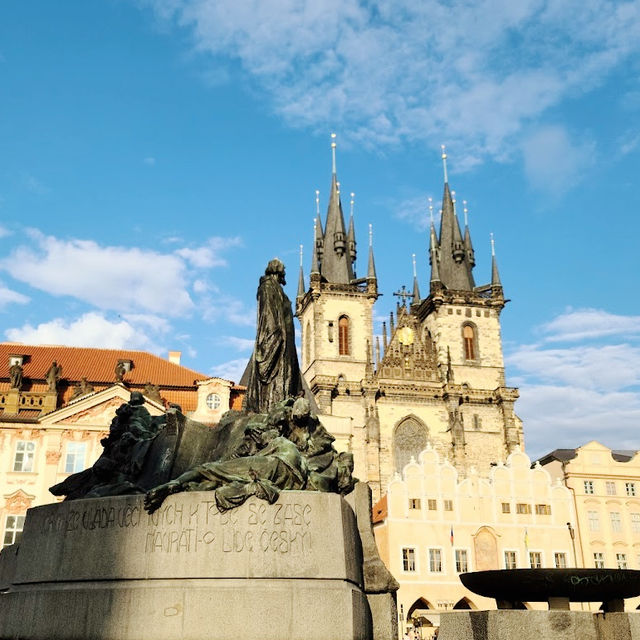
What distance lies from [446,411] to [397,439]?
13.6 ft

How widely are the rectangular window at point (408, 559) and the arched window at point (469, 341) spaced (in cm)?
2365

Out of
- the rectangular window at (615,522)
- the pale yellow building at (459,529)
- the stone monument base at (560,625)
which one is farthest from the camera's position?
the rectangular window at (615,522)

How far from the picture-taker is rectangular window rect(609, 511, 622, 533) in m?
37.4

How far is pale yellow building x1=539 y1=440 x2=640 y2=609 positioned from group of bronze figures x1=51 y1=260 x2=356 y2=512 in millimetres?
31349

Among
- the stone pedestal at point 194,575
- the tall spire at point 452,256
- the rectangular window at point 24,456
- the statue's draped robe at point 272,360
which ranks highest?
the tall spire at point 452,256

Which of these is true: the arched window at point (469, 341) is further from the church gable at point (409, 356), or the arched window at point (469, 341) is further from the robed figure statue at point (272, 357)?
the robed figure statue at point (272, 357)

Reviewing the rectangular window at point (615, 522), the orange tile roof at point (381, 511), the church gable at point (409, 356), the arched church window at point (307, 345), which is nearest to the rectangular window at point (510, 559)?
the orange tile roof at point (381, 511)

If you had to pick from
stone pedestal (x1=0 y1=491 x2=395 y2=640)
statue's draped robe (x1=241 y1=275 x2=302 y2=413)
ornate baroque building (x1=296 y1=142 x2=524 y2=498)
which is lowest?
stone pedestal (x1=0 y1=491 x2=395 y2=640)

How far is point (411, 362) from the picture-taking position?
54.2 m

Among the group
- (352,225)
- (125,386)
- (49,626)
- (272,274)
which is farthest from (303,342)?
(49,626)

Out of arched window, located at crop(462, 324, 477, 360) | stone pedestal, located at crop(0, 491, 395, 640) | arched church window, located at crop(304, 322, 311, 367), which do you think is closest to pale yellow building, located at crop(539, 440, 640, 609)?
arched window, located at crop(462, 324, 477, 360)

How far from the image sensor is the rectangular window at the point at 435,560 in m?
33.1

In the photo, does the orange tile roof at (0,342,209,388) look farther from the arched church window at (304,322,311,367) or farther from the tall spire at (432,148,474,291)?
the tall spire at (432,148,474,291)

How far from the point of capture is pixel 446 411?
170 feet
